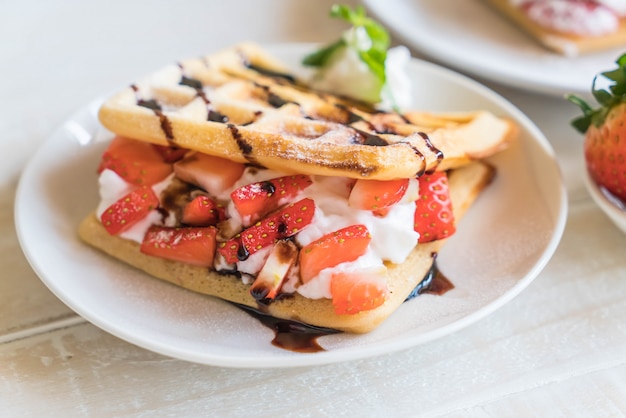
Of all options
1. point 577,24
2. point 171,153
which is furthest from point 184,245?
point 577,24

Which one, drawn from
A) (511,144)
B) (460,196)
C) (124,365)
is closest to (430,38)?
(511,144)

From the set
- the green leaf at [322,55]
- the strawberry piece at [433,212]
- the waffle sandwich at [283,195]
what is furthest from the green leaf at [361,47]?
the strawberry piece at [433,212]

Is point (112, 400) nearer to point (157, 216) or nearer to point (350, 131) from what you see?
point (157, 216)

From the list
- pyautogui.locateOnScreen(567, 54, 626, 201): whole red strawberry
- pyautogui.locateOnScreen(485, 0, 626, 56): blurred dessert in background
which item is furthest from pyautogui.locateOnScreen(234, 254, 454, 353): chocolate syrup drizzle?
pyautogui.locateOnScreen(485, 0, 626, 56): blurred dessert in background

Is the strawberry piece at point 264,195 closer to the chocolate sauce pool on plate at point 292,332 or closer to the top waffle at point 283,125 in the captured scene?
the top waffle at point 283,125

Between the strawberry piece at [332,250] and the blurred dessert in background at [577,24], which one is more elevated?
the blurred dessert in background at [577,24]

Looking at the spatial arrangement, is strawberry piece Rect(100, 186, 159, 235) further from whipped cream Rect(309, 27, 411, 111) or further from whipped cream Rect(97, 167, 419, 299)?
whipped cream Rect(309, 27, 411, 111)

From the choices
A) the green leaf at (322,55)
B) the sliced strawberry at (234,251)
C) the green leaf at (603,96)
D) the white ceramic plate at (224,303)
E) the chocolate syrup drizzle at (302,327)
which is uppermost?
the green leaf at (322,55)
